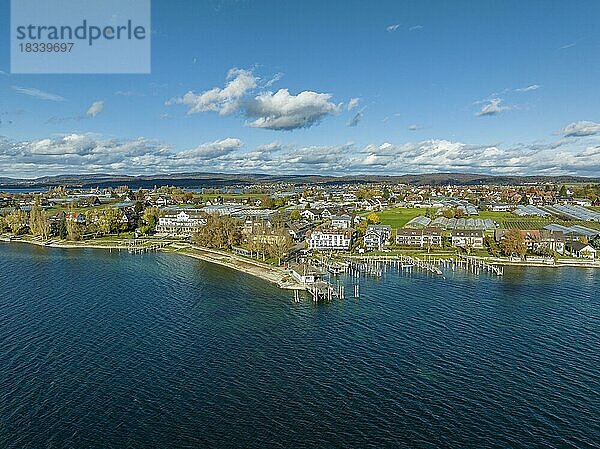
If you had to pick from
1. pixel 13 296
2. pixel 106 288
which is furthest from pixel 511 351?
pixel 13 296

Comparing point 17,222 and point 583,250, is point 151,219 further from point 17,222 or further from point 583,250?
point 583,250

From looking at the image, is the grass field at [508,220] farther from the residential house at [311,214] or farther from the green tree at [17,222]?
the green tree at [17,222]

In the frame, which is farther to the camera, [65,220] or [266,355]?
[65,220]

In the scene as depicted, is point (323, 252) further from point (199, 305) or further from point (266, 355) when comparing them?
point (266, 355)

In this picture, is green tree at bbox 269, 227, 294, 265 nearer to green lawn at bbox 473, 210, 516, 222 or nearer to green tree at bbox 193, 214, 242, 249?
green tree at bbox 193, 214, 242, 249

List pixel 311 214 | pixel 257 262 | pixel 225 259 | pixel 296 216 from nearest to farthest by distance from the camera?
pixel 257 262, pixel 225 259, pixel 296 216, pixel 311 214

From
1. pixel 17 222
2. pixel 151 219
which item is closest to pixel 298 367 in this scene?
pixel 151 219

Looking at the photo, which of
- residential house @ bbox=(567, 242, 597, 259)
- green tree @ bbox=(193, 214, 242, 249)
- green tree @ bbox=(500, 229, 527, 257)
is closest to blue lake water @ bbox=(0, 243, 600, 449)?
green tree @ bbox=(500, 229, 527, 257)
